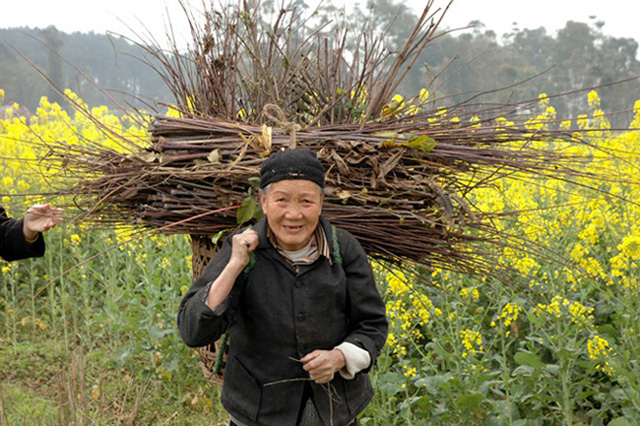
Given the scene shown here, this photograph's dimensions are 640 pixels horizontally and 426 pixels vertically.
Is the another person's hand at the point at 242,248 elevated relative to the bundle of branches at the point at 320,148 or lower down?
lower down

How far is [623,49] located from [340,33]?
101ft

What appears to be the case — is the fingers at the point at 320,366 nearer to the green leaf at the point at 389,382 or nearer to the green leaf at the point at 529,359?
the green leaf at the point at 389,382

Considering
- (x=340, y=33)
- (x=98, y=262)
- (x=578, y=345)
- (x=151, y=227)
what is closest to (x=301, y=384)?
(x=151, y=227)

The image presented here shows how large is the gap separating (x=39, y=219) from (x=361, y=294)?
1.26 metres

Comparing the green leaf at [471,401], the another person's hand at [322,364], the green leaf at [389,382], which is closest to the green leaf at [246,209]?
the another person's hand at [322,364]

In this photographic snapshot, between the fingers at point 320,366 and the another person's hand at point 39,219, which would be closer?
the fingers at point 320,366

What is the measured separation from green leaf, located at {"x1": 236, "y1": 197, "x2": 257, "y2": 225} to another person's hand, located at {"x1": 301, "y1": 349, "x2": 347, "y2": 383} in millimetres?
428

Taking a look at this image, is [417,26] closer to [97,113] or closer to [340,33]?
[340,33]

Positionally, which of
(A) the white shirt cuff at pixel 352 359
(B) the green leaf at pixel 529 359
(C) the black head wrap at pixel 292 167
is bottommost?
(B) the green leaf at pixel 529 359

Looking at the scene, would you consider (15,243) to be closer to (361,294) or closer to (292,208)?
(292,208)

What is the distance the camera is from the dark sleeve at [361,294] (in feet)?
5.69

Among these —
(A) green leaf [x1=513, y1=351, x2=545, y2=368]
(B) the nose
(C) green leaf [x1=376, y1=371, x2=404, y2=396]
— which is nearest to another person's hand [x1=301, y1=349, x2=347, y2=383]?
(B) the nose

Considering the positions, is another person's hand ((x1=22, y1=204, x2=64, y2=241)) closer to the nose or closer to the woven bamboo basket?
the woven bamboo basket

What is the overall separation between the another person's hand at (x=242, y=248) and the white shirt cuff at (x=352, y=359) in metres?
0.35
